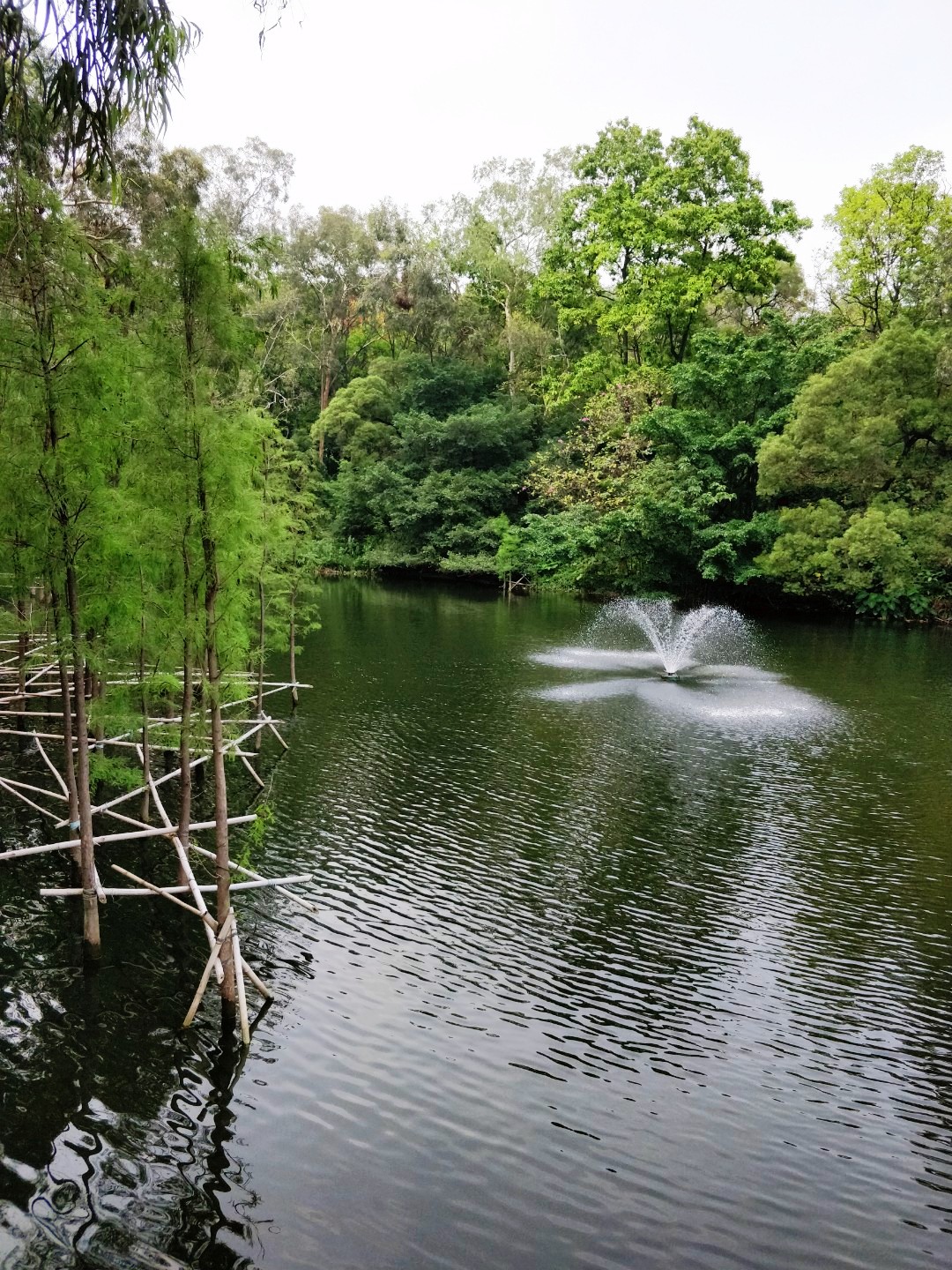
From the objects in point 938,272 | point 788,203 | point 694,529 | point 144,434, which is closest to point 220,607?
point 144,434

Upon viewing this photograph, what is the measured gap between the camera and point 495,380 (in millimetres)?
62219

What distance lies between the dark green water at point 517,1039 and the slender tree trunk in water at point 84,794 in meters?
0.45

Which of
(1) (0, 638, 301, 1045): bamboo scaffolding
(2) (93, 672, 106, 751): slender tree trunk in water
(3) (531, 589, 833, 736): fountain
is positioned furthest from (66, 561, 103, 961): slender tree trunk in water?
(3) (531, 589, 833, 736): fountain

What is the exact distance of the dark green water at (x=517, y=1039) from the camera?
7.07 metres

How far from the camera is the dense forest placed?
9531mm

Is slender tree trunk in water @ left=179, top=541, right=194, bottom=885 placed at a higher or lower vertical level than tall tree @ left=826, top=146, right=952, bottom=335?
lower

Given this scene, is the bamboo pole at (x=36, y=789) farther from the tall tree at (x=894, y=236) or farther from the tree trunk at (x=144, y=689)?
the tall tree at (x=894, y=236)

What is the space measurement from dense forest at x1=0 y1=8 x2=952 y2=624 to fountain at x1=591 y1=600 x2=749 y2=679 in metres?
2.78

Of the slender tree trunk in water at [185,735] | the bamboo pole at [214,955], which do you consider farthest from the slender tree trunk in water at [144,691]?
the bamboo pole at [214,955]

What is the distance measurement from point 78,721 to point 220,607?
7.36 feet

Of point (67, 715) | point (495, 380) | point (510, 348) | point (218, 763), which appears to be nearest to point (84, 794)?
point (218, 763)

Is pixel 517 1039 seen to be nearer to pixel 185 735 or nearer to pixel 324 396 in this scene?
pixel 185 735

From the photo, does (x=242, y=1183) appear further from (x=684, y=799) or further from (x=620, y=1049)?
(x=684, y=799)

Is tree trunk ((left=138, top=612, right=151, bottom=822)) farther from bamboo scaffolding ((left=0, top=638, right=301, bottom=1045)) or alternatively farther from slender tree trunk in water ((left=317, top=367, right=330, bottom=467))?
slender tree trunk in water ((left=317, top=367, right=330, bottom=467))
